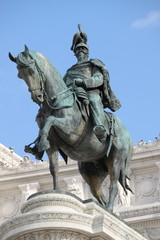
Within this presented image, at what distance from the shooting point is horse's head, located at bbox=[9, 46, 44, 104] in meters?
11.1

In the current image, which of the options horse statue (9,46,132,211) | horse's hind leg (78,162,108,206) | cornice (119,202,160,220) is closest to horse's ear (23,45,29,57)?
horse statue (9,46,132,211)

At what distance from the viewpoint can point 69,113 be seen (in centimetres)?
1117

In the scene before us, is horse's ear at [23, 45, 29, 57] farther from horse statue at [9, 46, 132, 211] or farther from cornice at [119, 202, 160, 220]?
cornice at [119, 202, 160, 220]

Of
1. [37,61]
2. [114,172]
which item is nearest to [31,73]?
[37,61]

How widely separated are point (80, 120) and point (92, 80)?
0.91 metres

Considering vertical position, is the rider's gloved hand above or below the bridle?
above

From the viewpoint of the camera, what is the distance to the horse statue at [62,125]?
11062mm

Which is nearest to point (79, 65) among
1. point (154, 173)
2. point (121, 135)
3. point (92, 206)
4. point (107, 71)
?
point (107, 71)

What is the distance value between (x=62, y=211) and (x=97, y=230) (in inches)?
20.8

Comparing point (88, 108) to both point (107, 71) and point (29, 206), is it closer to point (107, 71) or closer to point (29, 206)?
point (107, 71)

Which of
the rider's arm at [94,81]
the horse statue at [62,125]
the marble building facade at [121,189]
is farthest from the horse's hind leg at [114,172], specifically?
the marble building facade at [121,189]

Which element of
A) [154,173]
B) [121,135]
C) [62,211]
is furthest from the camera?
[154,173]

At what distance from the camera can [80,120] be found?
446 inches

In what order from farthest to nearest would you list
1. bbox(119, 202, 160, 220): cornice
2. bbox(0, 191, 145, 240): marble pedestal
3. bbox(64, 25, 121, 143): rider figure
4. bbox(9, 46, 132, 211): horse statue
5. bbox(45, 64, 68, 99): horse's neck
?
1. bbox(119, 202, 160, 220): cornice
2. bbox(64, 25, 121, 143): rider figure
3. bbox(45, 64, 68, 99): horse's neck
4. bbox(9, 46, 132, 211): horse statue
5. bbox(0, 191, 145, 240): marble pedestal
